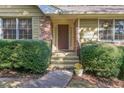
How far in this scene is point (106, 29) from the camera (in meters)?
18.3

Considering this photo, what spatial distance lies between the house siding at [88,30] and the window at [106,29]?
30 centimetres

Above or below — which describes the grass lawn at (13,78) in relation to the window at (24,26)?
below

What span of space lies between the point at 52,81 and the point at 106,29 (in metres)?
7.33

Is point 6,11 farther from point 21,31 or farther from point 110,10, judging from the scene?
point 110,10

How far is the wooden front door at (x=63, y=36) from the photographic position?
67.7ft

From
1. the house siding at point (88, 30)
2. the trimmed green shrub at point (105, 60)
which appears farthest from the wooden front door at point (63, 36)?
the trimmed green shrub at point (105, 60)

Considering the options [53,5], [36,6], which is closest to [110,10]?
[53,5]

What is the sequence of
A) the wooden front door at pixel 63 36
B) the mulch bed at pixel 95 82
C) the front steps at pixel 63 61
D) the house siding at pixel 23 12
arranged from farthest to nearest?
the wooden front door at pixel 63 36 < the house siding at pixel 23 12 < the front steps at pixel 63 61 < the mulch bed at pixel 95 82

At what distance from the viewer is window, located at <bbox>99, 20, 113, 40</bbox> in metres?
18.3

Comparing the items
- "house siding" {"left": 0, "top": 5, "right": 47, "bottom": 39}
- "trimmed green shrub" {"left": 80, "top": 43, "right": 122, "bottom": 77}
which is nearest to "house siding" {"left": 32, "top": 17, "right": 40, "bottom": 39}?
"house siding" {"left": 0, "top": 5, "right": 47, "bottom": 39}

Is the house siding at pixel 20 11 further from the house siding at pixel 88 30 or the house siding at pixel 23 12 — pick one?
the house siding at pixel 88 30

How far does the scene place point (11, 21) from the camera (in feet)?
61.3

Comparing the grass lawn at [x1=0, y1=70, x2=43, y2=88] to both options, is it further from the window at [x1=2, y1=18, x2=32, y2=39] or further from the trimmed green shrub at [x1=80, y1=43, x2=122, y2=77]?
the window at [x1=2, y1=18, x2=32, y2=39]

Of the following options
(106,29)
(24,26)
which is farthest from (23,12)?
(106,29)
